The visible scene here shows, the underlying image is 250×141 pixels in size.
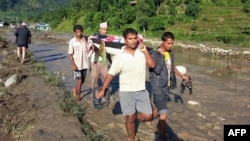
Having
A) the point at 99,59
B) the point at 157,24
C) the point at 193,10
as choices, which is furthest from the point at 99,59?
the point at 157,24

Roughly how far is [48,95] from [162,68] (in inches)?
157

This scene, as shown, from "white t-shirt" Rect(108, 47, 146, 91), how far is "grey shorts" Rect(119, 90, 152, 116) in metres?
0.09

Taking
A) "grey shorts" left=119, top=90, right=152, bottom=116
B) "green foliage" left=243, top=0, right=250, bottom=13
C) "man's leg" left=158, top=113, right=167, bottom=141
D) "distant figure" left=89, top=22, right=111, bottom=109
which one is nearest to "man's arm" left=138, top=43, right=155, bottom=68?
"grey shorts" left=119, top=90, right=152, bottom=116

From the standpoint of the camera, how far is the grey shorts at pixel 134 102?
5.57 metres

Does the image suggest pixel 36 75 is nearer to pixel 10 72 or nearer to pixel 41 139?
pixel 10 72

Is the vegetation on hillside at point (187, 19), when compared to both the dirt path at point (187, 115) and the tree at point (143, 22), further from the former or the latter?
the dirt path at point (187, 115)

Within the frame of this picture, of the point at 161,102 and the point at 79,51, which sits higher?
the point at 79,51

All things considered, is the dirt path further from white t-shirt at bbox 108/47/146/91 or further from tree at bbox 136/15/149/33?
tree at bbox 136/15/149/33

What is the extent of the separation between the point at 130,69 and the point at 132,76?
4.6 inches

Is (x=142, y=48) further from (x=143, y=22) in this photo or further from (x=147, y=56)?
(x=143, y=22)

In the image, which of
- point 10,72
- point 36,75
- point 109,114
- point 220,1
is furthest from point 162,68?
point 220,1

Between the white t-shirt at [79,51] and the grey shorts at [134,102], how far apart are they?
3.00m

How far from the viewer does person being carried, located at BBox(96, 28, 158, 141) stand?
5.41m

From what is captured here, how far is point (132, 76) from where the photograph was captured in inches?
217
